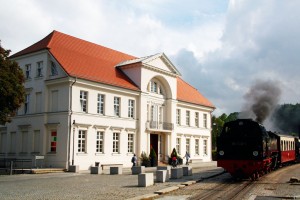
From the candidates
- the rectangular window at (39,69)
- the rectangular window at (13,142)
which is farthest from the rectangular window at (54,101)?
the rectangular window at (13,142)

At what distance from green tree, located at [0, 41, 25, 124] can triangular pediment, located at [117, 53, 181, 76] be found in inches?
552

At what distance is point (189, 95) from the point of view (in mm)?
47125

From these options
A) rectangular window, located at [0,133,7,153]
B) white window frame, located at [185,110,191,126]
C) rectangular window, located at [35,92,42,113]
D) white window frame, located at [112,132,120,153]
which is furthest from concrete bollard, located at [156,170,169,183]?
white window frame, located at [185,110,191,126]

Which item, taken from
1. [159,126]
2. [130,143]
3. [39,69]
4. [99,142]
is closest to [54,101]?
[39,69]

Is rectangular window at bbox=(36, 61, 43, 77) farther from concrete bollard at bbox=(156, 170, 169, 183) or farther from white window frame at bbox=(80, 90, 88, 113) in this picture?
concrete bollard at bbox=(156, 170, 169, 183)

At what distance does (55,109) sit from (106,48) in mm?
11657

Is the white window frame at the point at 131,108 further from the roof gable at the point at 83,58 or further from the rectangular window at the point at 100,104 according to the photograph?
the rectangular window at the point at 100,104

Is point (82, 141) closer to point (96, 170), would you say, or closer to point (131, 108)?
point (96, 170)

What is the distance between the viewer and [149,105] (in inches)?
1533

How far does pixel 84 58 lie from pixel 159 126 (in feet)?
35.4

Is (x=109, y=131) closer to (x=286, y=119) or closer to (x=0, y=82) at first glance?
(x=0, y=82)

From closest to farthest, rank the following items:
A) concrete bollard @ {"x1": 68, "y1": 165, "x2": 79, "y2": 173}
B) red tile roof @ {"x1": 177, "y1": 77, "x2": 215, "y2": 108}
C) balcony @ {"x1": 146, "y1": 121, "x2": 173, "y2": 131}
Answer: concrete bollard @ {"x1": 68, "y1": 165, "x2": 79, "y2": 173}
balcony @ {"x1": 146, "y1": 121, "x2": 173, "y2": 131}
red tile roof @ {"x1": 177, "y1": 77, "x2": 215, "y2": 108}

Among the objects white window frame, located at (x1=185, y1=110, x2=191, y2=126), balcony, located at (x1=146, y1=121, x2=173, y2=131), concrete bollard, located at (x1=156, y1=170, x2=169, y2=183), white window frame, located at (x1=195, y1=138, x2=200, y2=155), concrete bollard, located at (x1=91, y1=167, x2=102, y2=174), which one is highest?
white window frame, located at (x1=185, y1=110, x2=191, y2=126)

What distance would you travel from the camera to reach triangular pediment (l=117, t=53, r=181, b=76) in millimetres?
37566
